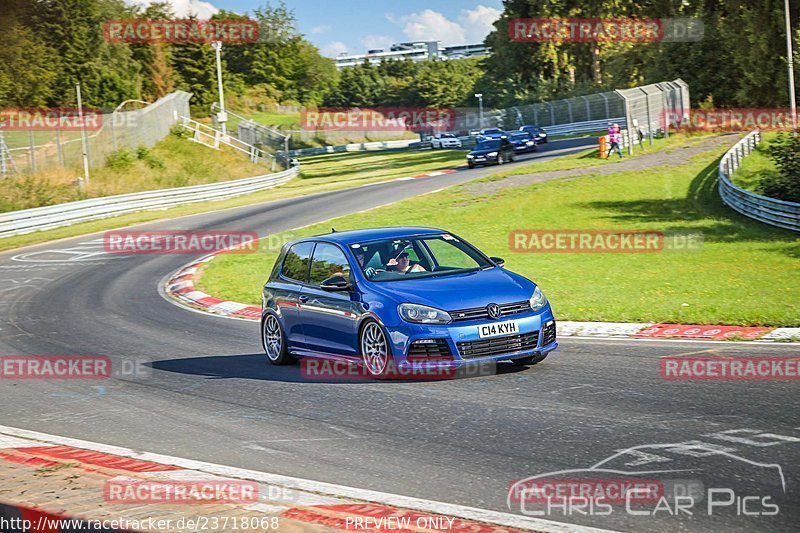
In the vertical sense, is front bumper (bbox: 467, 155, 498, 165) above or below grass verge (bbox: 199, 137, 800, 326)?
above

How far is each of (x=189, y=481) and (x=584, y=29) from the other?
9207 centimetres

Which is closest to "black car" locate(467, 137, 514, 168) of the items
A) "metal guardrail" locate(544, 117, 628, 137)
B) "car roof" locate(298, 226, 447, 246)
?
"metal guardrail" locate(544, 117, 628, 137)

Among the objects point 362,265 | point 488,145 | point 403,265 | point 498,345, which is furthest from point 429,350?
point 488,145

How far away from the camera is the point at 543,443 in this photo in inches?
298

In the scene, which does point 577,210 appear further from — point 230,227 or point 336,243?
point 336,243

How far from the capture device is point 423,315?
33.2ft

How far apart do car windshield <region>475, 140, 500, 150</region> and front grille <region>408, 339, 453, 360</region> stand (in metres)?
40.8

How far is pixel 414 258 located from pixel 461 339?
1.73 metres

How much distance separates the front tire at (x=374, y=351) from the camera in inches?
412

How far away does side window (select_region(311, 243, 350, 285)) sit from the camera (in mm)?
11430

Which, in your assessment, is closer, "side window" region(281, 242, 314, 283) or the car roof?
the car roof

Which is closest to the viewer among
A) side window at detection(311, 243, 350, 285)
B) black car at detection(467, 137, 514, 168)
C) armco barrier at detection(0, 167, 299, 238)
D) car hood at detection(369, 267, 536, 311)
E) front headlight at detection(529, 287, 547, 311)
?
car hood at detection(369, 267, 536, 311)

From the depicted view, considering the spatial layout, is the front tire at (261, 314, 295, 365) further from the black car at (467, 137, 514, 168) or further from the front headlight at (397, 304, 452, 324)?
the black car at (467, 137, 514, 168)

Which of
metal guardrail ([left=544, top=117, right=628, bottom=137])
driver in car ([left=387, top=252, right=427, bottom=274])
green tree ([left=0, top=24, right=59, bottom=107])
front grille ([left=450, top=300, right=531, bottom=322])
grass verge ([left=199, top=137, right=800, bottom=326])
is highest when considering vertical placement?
green tree ([left=0, top=24, right=59, bottom=107])
